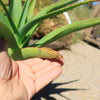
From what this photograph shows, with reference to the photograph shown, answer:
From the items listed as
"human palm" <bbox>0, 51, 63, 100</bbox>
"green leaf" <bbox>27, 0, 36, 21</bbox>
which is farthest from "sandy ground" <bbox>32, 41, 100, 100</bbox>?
"green leaf" <bbox>27, 0, 36, 21</bbox>

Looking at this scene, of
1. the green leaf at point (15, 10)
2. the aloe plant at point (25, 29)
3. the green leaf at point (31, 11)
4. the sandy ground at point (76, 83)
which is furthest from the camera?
the sandy ground at point (76, 83)

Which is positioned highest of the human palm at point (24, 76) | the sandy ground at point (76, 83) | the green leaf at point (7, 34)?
the green leaf at point (7, 34)

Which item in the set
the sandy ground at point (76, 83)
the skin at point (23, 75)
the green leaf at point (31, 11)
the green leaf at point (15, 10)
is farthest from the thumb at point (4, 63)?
the sandy ground at point (76, 83)

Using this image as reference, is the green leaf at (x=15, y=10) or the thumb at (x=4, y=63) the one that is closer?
the thumb at (x=4, y=63)

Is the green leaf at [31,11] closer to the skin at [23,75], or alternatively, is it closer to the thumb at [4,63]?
the skin at [23,75]

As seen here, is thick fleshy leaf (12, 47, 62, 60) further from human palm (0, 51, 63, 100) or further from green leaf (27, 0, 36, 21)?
green leaf (27, 0, 36, 21)

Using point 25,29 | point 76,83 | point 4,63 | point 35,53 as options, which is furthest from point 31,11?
point 76,83
